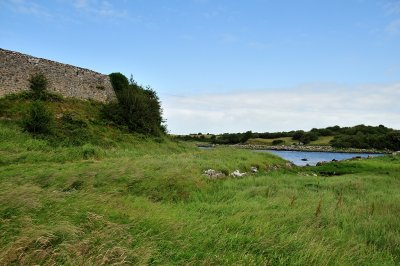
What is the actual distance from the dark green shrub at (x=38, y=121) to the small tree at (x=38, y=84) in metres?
4.84

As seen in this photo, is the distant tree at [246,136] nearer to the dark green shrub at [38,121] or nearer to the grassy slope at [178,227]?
the dark green shrub at [38,121]

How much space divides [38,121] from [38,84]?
6.74 meters

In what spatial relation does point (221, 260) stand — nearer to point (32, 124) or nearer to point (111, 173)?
point (111, 173)

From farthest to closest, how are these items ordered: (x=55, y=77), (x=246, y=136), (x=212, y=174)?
(x=246, y=136) < (x=55, y=77) < (x=212, y=174)

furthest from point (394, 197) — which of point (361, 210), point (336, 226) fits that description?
point (336, 226)

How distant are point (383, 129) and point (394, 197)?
116 m

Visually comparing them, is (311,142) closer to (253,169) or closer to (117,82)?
(117,82)

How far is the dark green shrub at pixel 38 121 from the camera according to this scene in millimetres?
23906

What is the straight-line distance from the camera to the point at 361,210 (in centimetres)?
1008

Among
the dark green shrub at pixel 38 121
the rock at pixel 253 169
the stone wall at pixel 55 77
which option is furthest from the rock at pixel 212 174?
the stone wall at pixel 55 77

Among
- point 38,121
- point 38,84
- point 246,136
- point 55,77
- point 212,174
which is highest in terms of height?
point 55,77

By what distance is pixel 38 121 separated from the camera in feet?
79.5

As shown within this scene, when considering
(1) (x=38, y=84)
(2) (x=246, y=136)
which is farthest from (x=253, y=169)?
(2) (x=246, y=136)

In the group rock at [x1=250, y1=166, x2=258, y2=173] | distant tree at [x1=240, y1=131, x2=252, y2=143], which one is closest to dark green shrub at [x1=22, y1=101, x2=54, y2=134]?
rock at [x1=250, y1=166, x2=258, y2=173]
